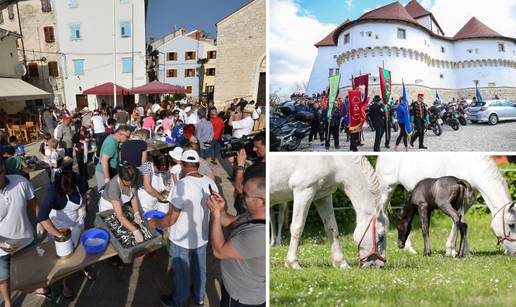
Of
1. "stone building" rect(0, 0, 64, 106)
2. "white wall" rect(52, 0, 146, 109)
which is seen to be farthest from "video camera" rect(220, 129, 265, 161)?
"stone building" rect(0, 0, 64, 106)

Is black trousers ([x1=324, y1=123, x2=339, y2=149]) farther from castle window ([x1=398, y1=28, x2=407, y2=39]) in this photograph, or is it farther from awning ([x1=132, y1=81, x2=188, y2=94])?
awning ([x1=132, y1=81, x2=188, y2=94])

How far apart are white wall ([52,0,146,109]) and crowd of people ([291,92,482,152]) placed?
26015mm

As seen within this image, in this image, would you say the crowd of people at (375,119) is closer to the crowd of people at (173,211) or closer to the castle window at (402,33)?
the castle window at (402,33)

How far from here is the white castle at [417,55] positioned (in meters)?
1.74

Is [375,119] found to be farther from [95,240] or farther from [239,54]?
[239,54]

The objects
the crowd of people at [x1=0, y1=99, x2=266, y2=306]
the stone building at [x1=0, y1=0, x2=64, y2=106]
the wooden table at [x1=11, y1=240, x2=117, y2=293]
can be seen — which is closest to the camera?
the crowd of people at [x1=0, y1=99, x2=266, y2=306]

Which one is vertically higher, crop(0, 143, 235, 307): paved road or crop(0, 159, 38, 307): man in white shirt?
crop(0, 159, 38, 307): man in white shirt

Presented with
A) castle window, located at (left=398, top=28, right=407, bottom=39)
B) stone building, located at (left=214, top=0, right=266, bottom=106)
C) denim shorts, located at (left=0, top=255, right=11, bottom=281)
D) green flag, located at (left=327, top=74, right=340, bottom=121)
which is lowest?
denim shorts, located at (left=0, top=255, right=11, bottom=281)

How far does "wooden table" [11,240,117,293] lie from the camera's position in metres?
2.70

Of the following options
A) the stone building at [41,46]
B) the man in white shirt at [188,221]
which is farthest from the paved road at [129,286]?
the stone building at [41,46]

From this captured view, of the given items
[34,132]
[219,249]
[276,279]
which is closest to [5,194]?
[219,249]

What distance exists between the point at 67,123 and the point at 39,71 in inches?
888

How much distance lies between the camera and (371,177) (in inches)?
89.7

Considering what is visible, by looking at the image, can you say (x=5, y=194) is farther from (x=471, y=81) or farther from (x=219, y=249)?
(x=471, y=81)
